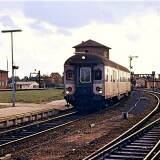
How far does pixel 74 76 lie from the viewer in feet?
67.5

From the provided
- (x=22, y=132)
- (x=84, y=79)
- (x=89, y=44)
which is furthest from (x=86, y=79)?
(x=89, y=44)

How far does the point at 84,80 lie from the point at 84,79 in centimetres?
6

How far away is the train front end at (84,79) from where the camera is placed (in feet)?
65.9

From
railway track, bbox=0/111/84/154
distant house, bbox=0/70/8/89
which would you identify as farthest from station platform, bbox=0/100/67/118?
distant house, bbox=0/70/8/89

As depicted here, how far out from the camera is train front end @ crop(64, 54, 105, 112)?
20.1m

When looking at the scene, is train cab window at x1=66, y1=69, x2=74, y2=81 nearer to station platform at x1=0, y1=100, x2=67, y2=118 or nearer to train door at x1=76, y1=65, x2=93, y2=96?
train door at x1=76, y1=65, x2=93, y2=96

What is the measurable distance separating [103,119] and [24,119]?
14.1 feet

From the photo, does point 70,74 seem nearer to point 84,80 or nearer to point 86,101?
point 84,80

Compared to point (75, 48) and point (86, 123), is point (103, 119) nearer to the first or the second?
point (86, 123)

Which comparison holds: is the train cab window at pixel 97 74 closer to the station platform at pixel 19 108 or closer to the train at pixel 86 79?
the train at pixel 86 79

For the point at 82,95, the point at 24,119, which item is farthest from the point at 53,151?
the point at 82,95

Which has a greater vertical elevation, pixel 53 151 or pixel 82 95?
pixel 82 95

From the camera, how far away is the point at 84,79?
67.1ft

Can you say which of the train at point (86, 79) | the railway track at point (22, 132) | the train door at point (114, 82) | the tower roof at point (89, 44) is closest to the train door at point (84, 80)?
the train at point (86, 79)
